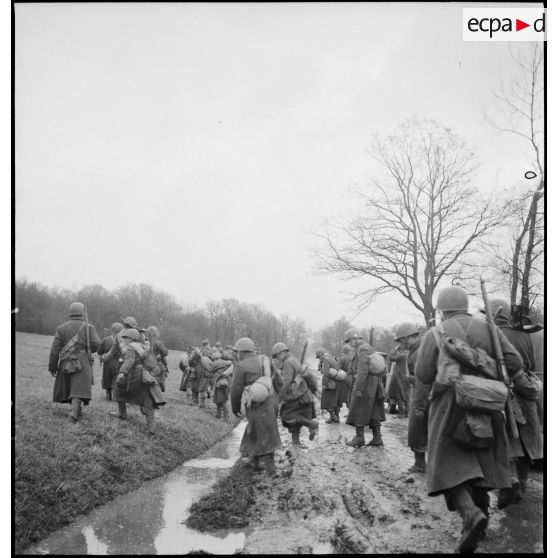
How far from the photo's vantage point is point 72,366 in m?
8.64

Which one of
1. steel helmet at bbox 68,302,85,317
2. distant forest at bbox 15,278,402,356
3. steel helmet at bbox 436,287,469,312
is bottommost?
distant forest at bbox 15,278,402,356

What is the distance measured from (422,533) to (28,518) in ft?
13.1

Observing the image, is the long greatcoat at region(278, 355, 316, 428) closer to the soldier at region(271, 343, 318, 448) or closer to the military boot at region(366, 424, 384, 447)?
the soldier at region(271, 343, 318, 448)

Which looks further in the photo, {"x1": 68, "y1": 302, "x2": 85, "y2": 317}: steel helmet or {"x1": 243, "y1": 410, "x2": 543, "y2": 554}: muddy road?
{"x1": 68, "y1": 302, "x2": 85, "y2": 317}: steel helmet

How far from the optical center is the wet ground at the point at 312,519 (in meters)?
4.76

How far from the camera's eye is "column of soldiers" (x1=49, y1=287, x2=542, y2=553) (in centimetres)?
456

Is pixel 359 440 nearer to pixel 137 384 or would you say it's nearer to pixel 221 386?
pixel 137 384

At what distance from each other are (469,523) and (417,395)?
2.86 metres

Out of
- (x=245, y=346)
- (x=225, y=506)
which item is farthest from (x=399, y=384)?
(x=225, y=506)

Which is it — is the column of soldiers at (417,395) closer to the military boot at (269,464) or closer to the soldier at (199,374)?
the military boot at (269,464)

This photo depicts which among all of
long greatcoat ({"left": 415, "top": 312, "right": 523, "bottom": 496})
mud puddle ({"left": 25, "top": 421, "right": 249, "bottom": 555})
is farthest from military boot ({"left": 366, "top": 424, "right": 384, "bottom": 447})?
long greatcoat ({"left": 415, "top": 312, "right": 523, "bottom": 496})

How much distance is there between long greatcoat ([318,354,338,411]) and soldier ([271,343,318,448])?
3520 mm

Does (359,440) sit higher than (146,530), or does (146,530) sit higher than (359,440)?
(146,530)

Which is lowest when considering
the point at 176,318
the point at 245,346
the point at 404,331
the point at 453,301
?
the point at 176,318
